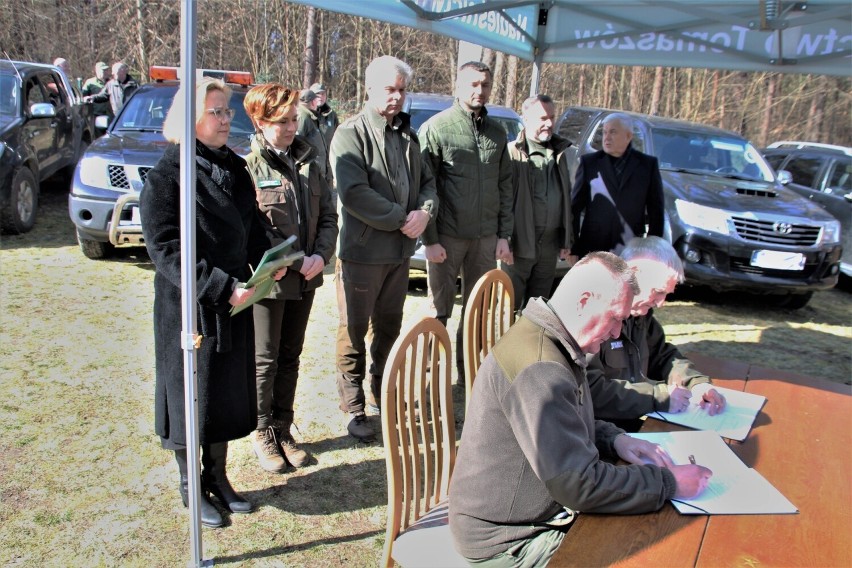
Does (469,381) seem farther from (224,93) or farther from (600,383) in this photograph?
(224,93)

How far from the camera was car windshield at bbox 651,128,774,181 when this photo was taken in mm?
7387

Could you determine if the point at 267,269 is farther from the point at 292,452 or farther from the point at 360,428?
the point at 360,428

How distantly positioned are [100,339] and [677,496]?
4.27 meters

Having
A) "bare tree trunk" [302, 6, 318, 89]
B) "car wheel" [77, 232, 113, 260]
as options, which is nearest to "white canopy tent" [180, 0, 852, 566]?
"car wheel" [77, 232, 113, 260]

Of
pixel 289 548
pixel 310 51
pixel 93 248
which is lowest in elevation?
pixel 289 548

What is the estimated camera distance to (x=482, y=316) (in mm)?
2734

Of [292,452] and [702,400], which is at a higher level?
[702,400]

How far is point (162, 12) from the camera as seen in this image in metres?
19.7

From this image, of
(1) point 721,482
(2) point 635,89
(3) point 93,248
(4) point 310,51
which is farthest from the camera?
(2) point 635,89

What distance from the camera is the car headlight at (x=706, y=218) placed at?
6590mm

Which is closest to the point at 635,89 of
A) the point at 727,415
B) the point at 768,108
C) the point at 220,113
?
the point at 768,108

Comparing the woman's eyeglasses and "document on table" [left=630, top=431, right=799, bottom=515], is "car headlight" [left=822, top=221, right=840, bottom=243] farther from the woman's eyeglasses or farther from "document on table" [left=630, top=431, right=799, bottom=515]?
the woman's eyeglasses

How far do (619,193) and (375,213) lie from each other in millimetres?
1993

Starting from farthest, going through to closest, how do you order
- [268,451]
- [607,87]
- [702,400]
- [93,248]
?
[607,87] < [93,248] < [268,451] < [702,400]
